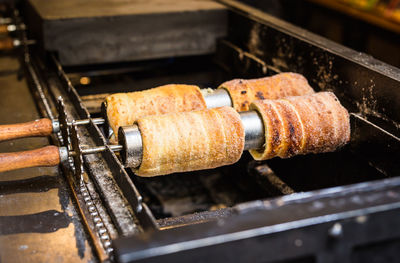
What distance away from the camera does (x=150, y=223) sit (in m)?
1.17

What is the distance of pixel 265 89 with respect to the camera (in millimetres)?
1898

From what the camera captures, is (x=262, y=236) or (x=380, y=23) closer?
(x=262, y=236)

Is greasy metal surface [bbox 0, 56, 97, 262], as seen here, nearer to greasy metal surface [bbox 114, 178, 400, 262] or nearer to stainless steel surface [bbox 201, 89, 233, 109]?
greasy metal surface [bbox 114, 178, 400, 262]

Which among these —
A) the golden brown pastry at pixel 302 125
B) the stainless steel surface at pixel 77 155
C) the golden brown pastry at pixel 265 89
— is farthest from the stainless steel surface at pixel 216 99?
the stainless steel surface at pixel 77 155

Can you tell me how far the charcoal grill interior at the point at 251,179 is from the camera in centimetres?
93

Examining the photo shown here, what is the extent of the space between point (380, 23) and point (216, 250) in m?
4.21

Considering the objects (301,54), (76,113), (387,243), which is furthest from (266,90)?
(387,243)

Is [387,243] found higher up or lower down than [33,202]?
higher up

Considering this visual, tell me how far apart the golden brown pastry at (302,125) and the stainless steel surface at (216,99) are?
Answer: 0.64 feet

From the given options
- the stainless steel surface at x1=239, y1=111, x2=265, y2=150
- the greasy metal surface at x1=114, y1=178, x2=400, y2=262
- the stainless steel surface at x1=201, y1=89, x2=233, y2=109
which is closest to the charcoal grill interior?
the greasy metal surface at x1=114, y1=178, x2=400, y2=262

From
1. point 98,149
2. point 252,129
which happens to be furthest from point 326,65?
point 98,149

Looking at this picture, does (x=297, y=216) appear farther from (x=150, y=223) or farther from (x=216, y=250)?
(x=150, y=223)

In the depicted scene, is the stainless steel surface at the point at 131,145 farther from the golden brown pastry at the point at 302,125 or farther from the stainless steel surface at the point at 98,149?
the golden brown pastry at the point at 302,125

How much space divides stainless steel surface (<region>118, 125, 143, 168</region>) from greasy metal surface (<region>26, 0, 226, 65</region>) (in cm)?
113
